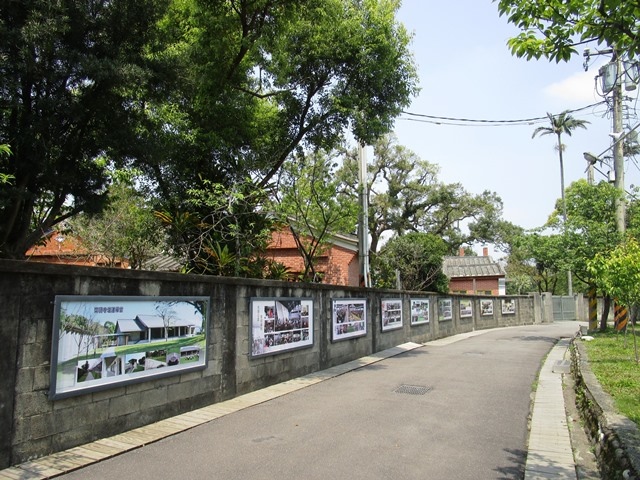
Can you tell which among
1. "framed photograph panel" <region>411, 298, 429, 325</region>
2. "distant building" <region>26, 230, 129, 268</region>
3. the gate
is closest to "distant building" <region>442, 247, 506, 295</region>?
the gate

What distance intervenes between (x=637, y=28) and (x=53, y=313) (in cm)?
632

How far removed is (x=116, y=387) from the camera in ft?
19.4

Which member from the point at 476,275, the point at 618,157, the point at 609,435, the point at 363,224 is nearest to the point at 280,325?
the point at 609,435

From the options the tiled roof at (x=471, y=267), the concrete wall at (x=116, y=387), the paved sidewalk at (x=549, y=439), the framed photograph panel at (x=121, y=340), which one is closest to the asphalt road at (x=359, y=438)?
the paved sidewalk at (x=549, y=439)

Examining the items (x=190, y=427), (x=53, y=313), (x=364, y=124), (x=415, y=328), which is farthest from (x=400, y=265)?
(x=53, y=313)

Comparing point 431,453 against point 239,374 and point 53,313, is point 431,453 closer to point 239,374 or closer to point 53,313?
point 239,374

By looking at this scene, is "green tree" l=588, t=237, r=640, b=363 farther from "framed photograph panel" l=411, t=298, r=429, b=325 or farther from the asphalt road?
"framed photograph panel" l=411, t=298, r=429, b=325

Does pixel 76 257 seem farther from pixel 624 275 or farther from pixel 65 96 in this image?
pixel 624 275

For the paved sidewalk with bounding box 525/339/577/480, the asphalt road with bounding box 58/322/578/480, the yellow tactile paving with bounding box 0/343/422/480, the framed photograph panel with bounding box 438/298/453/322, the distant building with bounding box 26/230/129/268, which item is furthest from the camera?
the framed photograph panel with bounding box 438/298/453/322

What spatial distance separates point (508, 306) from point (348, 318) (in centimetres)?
2118

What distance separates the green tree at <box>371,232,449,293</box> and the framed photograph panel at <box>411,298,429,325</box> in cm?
416

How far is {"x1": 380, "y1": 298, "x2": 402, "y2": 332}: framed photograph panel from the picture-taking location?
50.2 ft

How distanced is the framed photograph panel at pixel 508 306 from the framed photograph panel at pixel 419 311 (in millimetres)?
12696

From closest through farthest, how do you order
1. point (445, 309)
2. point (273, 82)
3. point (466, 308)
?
point (273, 82) → point (445, 309) → point (466, 308)
